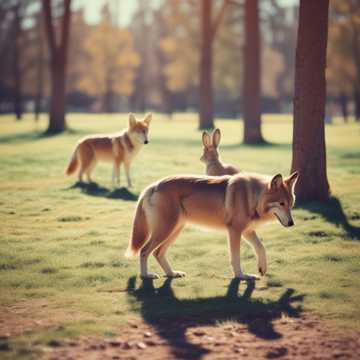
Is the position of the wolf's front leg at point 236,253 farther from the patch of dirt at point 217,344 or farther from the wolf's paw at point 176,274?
the patch of dirt at point 217,344

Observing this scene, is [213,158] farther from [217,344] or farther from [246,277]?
[217,344]

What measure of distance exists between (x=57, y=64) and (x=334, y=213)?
26242mm

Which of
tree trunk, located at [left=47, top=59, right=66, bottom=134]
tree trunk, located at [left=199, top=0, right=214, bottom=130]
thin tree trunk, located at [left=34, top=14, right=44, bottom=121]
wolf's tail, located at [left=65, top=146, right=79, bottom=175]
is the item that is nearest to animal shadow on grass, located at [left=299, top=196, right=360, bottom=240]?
wolf's tail, located at [left=65, top=146, right=79, bottom=175]

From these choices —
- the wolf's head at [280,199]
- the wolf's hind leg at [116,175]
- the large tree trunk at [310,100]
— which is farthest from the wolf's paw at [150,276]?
the wolf's hind leg at [116,175]

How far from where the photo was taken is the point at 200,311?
7.67m

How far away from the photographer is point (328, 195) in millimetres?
14211

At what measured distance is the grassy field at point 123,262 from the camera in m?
7.72

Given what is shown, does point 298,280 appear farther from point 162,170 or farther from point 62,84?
point 62,84

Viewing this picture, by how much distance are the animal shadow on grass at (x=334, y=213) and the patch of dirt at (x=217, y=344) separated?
15.7 ft

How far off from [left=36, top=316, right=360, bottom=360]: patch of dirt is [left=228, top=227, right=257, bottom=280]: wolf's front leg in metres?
1.70

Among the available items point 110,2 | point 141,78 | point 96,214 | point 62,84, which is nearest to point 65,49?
point 62,84

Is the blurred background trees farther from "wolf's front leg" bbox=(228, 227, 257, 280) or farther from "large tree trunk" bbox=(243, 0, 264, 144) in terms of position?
"wolf's front leg" bbox=(228, 227, 257, 280)

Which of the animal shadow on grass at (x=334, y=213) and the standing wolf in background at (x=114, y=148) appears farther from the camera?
the standing wolf in background at (x=114, y=148)

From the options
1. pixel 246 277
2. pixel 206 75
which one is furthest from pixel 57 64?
pixel 246 277
